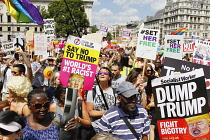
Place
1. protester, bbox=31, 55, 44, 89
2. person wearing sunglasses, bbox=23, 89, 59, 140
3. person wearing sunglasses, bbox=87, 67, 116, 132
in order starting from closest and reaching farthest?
person wearing sunglasses, bbox=23, 89, 59, 140, person wearing sunglasses, bbox=87, 67, 116, 132, protester, bbox=31, 55, 44, 89

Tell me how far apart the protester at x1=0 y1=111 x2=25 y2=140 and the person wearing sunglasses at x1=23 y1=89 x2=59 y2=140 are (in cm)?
29

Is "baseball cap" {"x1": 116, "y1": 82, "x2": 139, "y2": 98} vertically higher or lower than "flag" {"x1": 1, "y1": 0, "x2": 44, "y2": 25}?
lower

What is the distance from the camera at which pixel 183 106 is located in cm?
315

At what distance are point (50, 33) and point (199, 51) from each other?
6030 mm

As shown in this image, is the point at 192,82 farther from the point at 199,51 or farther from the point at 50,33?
the point at 50,33

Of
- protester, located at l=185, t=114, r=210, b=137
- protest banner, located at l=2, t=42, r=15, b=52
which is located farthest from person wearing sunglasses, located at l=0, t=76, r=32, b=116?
protest banner, located at l=2, t=42, r=15, b=52

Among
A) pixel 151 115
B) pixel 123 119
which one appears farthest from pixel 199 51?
pixel 123 119

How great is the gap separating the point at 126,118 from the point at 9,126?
1.35 metres

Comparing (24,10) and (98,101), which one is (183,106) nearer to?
(98,101)

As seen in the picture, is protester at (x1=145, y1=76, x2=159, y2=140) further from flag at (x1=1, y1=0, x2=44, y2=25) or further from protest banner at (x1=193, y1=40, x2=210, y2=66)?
protest banner at (x1=193, y1=40, x2=210, y2=66)

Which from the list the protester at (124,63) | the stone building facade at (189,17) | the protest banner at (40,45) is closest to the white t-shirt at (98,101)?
the protester at (124,63)

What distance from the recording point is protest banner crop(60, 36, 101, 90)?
4.04 metres

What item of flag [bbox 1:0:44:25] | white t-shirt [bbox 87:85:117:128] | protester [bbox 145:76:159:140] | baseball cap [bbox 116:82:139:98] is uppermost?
flag [bbox 1:0:44:25]

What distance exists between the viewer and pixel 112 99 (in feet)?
13.2
